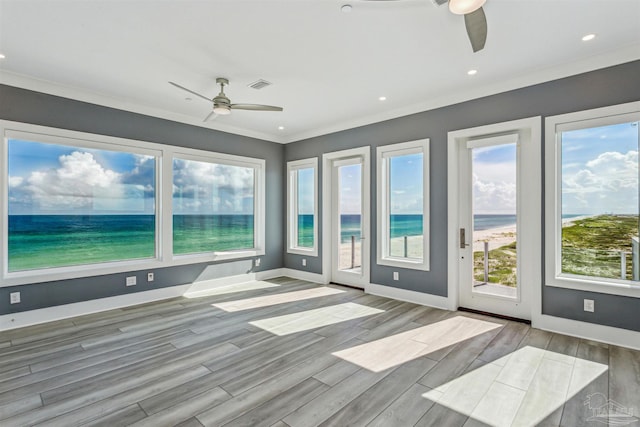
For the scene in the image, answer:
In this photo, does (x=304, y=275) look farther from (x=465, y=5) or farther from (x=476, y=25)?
(x=465, y=5)

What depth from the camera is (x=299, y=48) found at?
3.15 meters

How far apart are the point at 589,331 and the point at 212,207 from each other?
5646 mm

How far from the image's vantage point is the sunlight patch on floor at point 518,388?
7.20 ft

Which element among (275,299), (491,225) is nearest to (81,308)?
(275,299)

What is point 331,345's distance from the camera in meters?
3.31

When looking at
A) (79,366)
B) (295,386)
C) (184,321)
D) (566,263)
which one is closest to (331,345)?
(295,386)

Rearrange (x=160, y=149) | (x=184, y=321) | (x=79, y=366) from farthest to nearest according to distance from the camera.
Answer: (x=160, y=149) < (x=184, y=321) < (x=79, y=366)

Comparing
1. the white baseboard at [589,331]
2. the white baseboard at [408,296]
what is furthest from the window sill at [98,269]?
the white baseboard at [589,331]

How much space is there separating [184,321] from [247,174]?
3.22 meters

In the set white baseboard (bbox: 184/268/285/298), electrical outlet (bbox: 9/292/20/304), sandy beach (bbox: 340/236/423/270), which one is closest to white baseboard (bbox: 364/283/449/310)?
sandy beach (bbox: 340/236/423/270)

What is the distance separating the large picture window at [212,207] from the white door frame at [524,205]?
12.4 feet

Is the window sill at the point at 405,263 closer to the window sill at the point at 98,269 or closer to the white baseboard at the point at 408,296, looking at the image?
the white baseboard at the point at 408,296

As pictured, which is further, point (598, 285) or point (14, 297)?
point (14, 297)

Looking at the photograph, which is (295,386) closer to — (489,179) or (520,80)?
(489,179)
